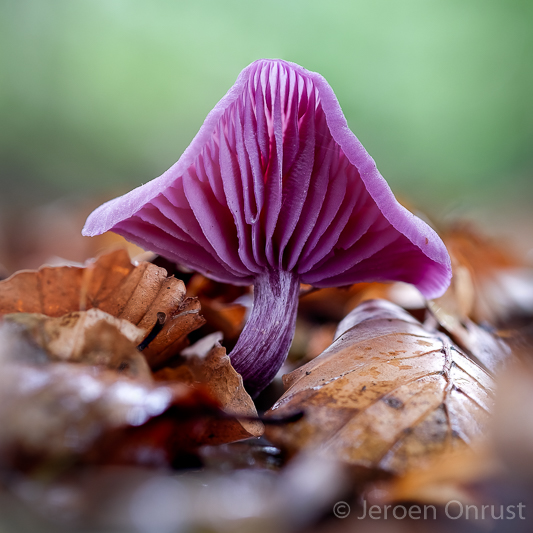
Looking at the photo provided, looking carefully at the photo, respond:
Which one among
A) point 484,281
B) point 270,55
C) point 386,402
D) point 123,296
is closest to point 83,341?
point 123,296

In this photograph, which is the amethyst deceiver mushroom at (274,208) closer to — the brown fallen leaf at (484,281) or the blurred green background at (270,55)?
the brown fallen leaf at (484,281)

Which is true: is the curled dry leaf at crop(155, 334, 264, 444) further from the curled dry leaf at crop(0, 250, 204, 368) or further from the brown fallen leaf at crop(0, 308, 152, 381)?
the brown fallen leaf at crop(0, 308, 152, 381)

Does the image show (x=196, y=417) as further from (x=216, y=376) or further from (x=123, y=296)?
(x=123, y=296)

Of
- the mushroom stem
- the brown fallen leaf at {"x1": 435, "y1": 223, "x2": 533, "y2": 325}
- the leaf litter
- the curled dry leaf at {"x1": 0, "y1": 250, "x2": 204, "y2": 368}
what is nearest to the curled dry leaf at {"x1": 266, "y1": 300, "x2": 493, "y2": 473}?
the leaf litter

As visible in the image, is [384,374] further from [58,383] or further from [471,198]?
[471,198]

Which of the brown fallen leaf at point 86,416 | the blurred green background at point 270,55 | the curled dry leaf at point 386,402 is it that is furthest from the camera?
the blurred green background at point 270,55

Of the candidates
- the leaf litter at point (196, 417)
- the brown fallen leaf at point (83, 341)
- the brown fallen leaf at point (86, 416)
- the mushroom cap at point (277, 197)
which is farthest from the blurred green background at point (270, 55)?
the brown fallen leaf at point (86, 416)
